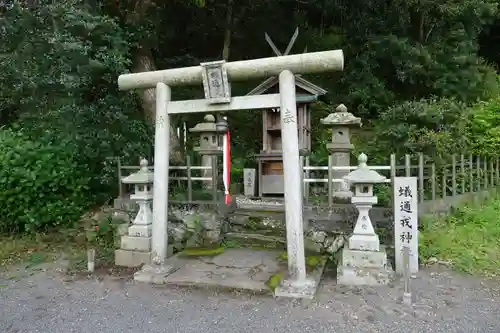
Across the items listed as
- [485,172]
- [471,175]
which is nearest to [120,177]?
[471,175]

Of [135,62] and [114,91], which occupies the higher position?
[135,62]

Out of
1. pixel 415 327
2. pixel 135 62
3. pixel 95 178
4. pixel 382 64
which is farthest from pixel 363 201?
pixel 382 64

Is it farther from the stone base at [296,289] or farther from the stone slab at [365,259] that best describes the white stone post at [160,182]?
the stone slab at [365,259]

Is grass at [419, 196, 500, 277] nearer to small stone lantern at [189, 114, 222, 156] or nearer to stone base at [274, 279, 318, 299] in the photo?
stone base at [274, 279, 318, 299]

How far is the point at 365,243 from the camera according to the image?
4.99m

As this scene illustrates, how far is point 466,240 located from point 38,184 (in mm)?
7572

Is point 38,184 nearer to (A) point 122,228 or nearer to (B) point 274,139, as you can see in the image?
(A) point 122,228

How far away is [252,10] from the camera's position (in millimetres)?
12109

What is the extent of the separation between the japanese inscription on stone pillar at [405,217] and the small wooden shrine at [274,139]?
329cm

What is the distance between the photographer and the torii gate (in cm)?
456

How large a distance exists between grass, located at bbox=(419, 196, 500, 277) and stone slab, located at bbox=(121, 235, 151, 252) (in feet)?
14.1

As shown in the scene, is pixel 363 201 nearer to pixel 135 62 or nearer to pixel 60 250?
pixel 60 250

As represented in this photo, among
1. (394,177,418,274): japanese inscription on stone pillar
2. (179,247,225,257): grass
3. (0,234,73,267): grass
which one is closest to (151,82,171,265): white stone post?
(179,247,225,257): grass

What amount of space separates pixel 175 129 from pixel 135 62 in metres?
1.88
